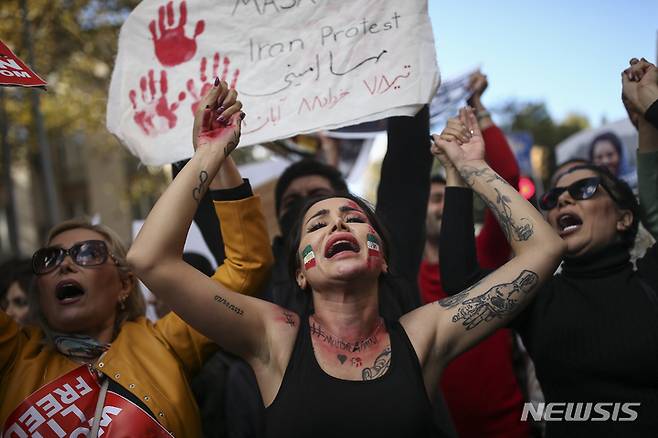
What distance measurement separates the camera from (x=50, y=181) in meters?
9.69

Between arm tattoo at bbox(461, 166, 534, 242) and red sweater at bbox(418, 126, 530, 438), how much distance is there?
22.5 inches

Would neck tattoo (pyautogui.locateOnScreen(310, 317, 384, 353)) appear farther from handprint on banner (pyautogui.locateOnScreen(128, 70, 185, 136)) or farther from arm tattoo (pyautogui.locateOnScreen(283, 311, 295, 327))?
handprint on banner (pyautogui.locateOnScreen(128, 70, 185, 136))

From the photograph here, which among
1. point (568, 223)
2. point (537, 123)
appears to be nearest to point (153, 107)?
point (568, 223)

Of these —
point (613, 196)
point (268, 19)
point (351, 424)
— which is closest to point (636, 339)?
point (613, 196)

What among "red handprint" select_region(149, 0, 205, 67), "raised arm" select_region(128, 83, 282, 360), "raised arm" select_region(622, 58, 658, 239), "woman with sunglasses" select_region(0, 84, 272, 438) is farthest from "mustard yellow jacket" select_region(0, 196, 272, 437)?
"raised arm" select_region(622, 58, 658, 239)

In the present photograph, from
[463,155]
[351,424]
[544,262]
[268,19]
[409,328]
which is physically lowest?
[351,424]

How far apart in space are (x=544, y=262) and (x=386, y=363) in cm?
66

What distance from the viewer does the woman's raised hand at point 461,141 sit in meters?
2.71

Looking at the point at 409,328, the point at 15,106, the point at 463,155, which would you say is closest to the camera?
the point at 409,328

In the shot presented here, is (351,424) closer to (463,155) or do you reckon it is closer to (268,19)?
(463,155)

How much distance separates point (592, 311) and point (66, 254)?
81.2 inches

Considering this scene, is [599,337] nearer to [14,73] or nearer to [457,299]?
[457,299]

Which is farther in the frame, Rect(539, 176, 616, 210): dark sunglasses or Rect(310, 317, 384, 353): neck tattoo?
Rect(539, 176, 616, 210): dark sunglasses

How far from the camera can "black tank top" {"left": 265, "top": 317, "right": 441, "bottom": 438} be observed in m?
2.09
